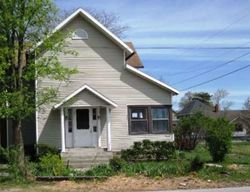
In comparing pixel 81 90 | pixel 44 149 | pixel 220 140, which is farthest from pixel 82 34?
pixel 220 140

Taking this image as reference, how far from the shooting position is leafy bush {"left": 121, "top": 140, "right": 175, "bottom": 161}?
2878 centimetres

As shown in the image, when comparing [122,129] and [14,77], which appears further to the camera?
[122,129]

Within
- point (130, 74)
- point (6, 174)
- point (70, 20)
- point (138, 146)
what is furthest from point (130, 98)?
point (6, 174)

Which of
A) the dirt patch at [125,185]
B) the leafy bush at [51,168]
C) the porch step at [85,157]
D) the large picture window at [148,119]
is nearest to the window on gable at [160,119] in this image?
the large picture window at [148,119]

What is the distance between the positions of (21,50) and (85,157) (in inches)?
371

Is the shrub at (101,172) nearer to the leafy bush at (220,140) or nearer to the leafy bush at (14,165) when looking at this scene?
the leafy bush at (14,165)

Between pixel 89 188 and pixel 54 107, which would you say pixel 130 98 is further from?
pixel 89 188

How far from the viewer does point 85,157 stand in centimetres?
2834

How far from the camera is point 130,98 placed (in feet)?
101

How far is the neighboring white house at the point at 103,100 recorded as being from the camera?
29953mm

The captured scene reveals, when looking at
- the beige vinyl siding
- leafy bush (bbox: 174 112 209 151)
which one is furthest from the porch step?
leafy bush (bbox: 174 112 209 151)

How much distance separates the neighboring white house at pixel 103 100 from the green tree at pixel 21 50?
8.58 metres

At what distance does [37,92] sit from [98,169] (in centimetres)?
421

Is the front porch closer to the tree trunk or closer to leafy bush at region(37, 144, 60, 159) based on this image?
leafy bush at region(37, 144, 60, 159)
